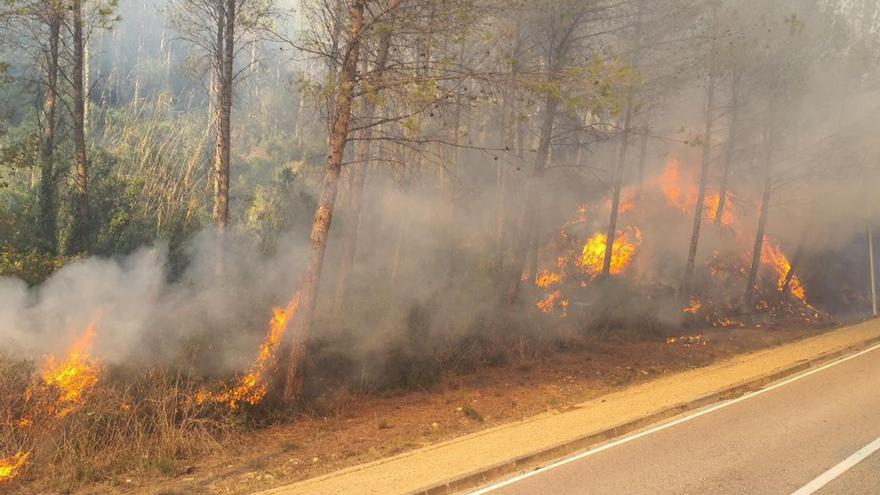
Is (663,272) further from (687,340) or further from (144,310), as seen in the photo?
(144,310)

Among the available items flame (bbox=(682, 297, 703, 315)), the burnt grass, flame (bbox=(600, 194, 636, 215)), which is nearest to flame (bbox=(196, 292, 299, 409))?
the burnt grass

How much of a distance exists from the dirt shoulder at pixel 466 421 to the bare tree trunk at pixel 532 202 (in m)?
2.09

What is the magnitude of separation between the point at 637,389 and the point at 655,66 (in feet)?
30.7

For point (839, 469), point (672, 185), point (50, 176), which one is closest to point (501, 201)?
point (672, 185)

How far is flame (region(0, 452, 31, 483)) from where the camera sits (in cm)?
694

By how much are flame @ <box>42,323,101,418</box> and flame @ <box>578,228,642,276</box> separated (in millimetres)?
15911

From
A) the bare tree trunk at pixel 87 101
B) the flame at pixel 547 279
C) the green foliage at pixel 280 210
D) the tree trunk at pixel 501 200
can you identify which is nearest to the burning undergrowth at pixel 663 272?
the flame at pixel 547 279

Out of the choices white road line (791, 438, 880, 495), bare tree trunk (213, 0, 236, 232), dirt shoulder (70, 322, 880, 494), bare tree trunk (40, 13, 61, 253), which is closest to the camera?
white road line (791, 438, 880, 495)

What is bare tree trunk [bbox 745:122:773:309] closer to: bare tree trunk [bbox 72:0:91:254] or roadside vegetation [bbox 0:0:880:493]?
roadside vegetation [bbox 0:0:880:493]

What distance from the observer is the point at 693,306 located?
20484 mm

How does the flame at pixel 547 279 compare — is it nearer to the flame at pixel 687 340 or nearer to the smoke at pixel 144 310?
the flame at pixel 687 340

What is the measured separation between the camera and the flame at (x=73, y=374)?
26.6ft

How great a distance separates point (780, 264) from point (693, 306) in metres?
8.01

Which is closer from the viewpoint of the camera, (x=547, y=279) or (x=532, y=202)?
(x=532, y=202)
